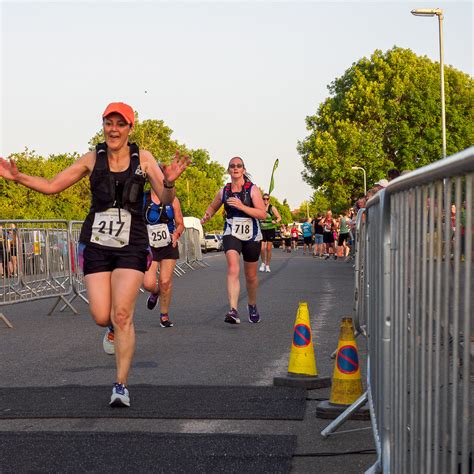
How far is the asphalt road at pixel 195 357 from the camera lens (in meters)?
5.52

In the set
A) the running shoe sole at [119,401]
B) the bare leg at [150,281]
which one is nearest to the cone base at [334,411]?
the running shoe sole at [119,401]

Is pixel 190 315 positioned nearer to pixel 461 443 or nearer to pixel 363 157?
pixel 461 443

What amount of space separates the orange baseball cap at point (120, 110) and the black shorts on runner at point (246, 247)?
5.08 metres

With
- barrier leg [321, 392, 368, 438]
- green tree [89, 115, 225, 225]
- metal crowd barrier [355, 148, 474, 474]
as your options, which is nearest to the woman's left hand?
barrier leg [321, 392, 368, 438]

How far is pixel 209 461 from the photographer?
4855mm

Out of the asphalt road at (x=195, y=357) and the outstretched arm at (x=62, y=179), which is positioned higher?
the outstretched arm at (x=62, y=179)

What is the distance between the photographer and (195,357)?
28.7 feet

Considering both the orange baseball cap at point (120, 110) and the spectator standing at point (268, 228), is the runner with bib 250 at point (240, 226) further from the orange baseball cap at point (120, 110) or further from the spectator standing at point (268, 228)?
the spectator standing at point (268, 228)

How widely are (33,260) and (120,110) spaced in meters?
7.10

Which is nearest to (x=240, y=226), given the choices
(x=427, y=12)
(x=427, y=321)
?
(x=427, y=321)

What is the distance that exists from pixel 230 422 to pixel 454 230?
338cm

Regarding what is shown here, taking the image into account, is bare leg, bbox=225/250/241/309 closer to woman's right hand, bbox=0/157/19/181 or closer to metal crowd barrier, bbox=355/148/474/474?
woman's right hand, bbox=0/157/19/181

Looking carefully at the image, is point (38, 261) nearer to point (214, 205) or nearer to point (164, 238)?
point (164, 238)

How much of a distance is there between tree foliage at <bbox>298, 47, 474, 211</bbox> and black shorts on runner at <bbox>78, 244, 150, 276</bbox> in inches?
2084
